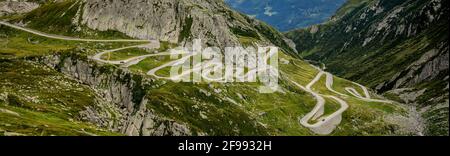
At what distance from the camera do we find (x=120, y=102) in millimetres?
184500

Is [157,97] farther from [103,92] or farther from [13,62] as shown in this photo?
[13,62]

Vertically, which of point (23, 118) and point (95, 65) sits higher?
point (95, 65)

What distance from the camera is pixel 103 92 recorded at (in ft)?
614

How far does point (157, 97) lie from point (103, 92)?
2438 centimetres

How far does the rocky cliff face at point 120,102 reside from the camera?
159 m

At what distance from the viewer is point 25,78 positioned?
166 metres

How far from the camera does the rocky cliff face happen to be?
159 m
